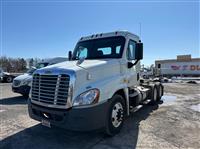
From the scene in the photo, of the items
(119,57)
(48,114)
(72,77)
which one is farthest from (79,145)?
(119,57)

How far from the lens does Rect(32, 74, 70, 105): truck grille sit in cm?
414

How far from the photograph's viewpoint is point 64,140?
15.3 ft

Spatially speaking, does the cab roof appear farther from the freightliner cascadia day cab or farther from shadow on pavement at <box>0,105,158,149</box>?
shadow on pavement at <box>0,105,158,149</box>

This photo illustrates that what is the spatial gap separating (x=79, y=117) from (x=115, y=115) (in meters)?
1.27

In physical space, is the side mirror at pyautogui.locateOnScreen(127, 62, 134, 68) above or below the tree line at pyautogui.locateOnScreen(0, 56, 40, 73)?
below

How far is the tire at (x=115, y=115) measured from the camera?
4.63 m

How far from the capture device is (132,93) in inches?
248

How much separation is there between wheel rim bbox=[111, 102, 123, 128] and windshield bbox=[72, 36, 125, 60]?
1.46 metres

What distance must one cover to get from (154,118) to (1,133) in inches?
187

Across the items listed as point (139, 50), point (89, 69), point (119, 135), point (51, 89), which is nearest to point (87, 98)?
point (89, 69)

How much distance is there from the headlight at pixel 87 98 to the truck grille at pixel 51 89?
0.86 ft

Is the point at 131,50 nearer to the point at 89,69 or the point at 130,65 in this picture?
the point at 130,65

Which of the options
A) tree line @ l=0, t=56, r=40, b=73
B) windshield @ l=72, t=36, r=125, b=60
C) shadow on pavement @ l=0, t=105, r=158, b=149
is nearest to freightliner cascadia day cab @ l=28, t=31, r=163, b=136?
windshield @ l=72, t=36, r=125, b=60

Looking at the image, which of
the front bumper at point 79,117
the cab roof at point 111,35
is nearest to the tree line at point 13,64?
the cab roof at point 111,35
